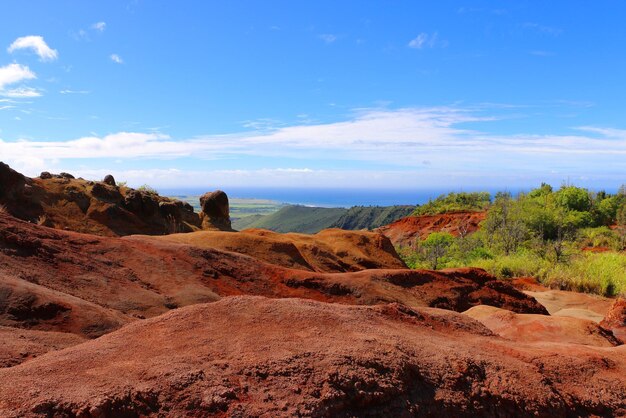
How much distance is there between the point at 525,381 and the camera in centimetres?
496

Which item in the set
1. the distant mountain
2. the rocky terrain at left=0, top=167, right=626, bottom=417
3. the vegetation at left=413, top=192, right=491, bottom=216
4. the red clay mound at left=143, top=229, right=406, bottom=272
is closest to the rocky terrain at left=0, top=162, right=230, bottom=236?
the red clay mound at left=143, top=229, right=406, bottom=272

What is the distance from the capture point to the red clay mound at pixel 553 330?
8477 millimetres

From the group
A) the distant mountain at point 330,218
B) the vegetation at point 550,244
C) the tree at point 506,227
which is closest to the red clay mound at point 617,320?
the vegetation at point 550,244

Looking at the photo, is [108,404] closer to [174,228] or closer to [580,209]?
[174,228]

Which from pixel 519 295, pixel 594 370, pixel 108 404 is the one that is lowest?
pixel 519 295

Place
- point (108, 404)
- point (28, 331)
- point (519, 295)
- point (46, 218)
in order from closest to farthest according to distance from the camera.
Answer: point (108, 404)
point (28, 331)
point (519, 295)
point (46, 218)

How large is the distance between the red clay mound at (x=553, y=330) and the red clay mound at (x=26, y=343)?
7.13m

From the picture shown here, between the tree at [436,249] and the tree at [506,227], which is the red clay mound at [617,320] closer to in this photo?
the tree at [436,249]

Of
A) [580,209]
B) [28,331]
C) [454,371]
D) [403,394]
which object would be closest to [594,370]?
[454,371]

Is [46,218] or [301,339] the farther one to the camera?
[46,218]

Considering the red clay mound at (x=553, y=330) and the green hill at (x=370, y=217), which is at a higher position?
the red clay mound at (x=553, y=330)

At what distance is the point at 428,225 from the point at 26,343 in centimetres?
5501

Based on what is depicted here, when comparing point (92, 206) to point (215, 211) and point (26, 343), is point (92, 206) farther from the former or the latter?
point (26, 343)

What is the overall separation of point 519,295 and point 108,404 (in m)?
15.8
